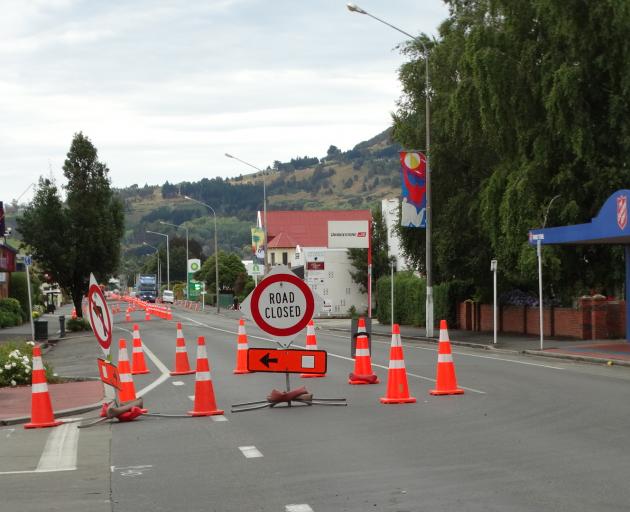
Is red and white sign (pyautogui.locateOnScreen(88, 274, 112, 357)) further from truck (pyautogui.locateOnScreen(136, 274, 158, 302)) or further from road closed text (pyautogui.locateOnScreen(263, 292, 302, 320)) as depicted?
truck (pyautogui.locateOnScreen(136, 274, 158, 302))

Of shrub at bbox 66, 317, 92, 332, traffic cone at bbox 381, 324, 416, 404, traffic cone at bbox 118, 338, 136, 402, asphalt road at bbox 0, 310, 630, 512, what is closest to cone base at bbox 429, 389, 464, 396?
asphalt road at bbox 0, 310, 630, 512

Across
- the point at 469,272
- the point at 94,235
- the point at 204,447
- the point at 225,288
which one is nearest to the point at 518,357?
the point at 469,272

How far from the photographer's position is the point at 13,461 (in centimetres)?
1061

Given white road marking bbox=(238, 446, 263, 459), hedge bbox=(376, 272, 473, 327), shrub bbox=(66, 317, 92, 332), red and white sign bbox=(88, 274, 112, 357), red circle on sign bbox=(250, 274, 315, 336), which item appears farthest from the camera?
shrub bbox=(66, 317, 92, 332)

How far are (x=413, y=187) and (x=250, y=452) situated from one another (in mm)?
27683

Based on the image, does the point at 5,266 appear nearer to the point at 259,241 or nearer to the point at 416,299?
the point at 416,299

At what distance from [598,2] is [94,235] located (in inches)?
1344

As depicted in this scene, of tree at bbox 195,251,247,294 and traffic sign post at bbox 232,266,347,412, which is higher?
tree at bbox 195,251,247,294

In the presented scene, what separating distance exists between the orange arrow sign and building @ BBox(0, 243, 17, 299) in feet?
137

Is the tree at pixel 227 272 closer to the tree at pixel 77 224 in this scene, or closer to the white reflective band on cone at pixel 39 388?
the tree at pixel 77 224

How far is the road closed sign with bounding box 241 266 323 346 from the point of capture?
547 inches

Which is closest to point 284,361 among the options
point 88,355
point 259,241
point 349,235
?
point 88,355

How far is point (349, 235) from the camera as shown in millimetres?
66500

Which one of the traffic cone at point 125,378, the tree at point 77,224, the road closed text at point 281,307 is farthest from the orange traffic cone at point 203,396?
the tree at point 77,224
